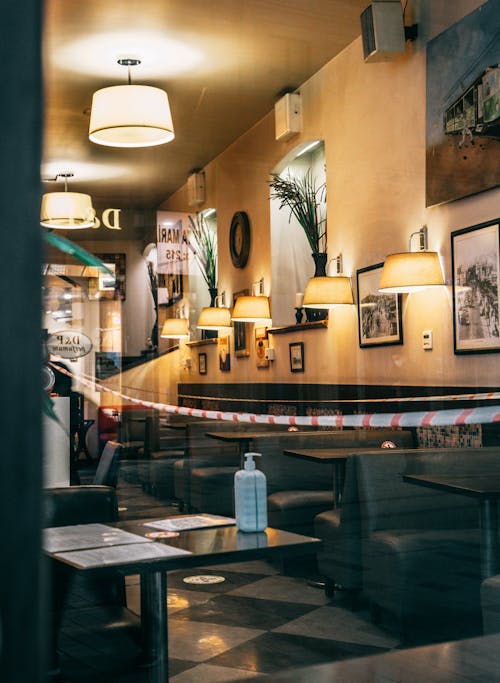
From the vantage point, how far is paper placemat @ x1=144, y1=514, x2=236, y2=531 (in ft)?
6.71

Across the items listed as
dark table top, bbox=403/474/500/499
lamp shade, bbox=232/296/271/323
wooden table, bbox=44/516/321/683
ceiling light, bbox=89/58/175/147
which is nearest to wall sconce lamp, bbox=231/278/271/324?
lamp shade, bbox=232/296/271/323

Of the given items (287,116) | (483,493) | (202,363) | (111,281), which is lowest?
(483,493)

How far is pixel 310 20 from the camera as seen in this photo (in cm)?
299

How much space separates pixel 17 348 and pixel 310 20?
2.83 meters

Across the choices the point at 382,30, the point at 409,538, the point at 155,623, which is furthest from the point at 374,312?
the point at 155,623

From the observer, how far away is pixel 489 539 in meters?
3.36

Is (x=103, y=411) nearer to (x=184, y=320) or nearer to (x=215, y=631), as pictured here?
(x=184, y=320)

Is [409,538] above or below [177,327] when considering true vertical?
below

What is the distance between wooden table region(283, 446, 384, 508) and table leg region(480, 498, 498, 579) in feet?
1.67

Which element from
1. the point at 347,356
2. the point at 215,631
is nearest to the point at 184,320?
the point at 347,356

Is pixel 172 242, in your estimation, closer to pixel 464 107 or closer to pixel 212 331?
pixel 212 331

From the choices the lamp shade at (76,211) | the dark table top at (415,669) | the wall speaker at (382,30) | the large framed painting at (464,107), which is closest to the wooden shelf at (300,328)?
the large framed painting at (464,107)

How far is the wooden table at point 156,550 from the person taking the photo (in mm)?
1685

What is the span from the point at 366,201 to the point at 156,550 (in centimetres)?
196
